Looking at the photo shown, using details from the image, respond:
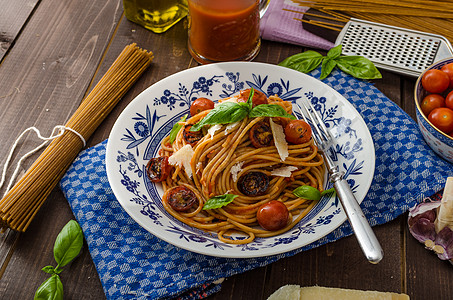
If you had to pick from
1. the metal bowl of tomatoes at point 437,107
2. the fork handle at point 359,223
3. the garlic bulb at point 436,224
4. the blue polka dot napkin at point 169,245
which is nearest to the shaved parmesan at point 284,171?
the fork handle at point 359,223

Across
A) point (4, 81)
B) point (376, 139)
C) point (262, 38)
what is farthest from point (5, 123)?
point (376, 139)

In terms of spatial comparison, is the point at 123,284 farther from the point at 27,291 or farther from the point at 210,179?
the point at 210,179

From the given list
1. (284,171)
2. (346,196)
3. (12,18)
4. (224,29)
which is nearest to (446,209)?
(346,196)

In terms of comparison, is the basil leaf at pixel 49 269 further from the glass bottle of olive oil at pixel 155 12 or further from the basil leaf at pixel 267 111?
the glass bottle of olive oil at pixel 155 12

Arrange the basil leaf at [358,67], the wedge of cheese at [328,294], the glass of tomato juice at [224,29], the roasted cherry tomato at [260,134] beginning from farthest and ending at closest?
the basil leaf at [358,67] < the glass of tomato juice at [224,29] < the roasted cherry tomato at [260,134] < the wedge of cheese at [328,294]

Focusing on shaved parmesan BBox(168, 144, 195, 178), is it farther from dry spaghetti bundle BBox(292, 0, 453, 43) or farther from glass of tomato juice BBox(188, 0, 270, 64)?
dry spaghetti bundle BBox(292, 0, 453, 43)

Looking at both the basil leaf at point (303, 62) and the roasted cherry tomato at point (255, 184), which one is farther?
the basil leaf at point (303, 62)
